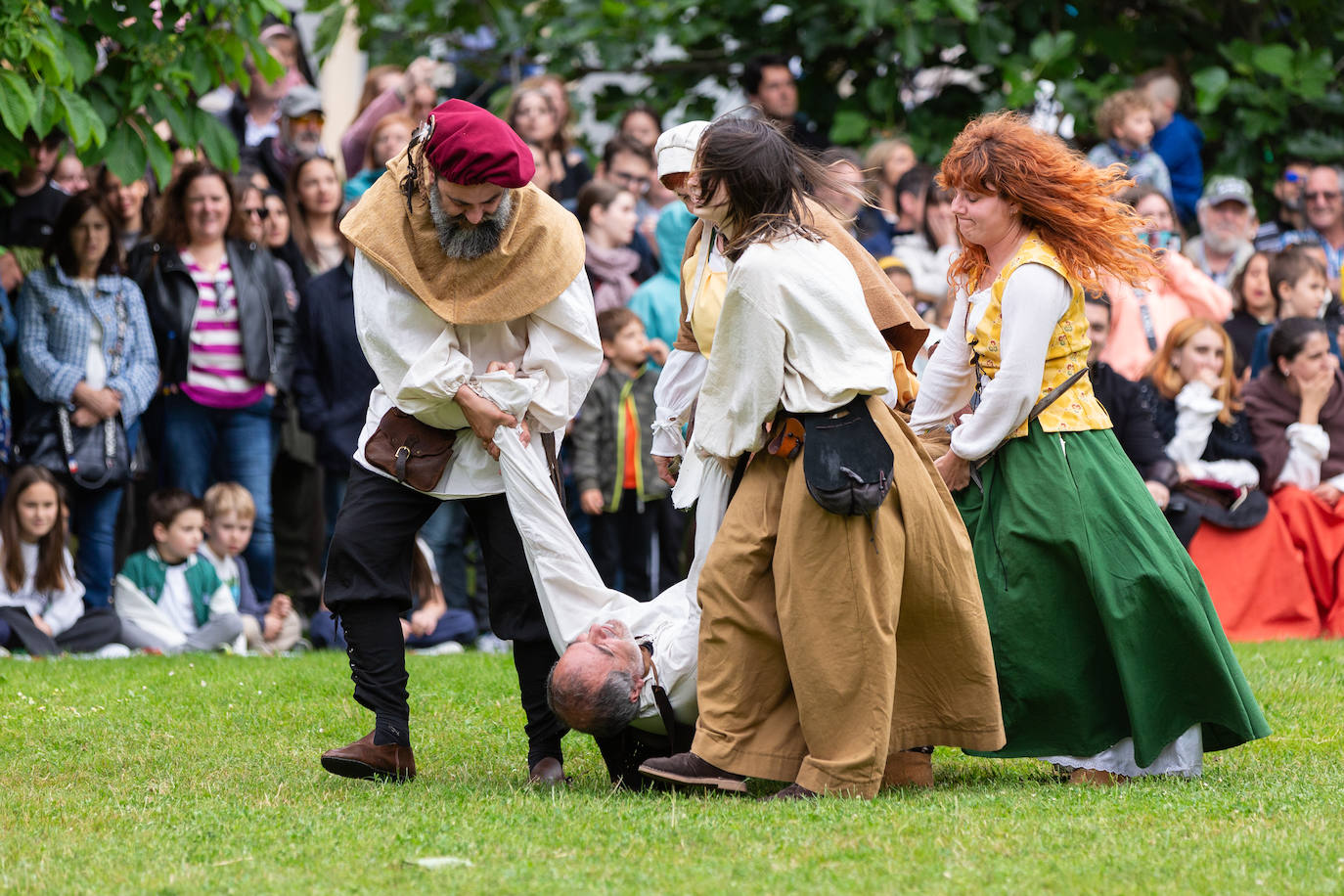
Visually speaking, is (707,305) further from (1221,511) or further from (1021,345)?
(1221,511)

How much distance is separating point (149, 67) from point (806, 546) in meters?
4.12

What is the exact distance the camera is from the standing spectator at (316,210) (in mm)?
9914

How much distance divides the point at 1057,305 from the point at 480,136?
182cm

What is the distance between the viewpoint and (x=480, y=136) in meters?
5.11

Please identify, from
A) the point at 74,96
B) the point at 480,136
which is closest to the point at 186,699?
the point at 74,96

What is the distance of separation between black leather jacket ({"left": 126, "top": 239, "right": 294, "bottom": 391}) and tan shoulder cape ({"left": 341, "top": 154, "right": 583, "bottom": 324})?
3994 millimetres

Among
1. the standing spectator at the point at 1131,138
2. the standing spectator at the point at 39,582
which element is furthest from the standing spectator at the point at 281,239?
the standing spectator at the point at 1131,138

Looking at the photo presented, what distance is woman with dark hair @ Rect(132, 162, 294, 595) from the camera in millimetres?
9180

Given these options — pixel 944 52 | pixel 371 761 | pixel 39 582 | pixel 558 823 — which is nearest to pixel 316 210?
pixel 39 582

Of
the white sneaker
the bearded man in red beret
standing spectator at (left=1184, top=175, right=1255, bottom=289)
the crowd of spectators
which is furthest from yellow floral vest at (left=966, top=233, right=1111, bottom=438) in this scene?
standing spectator at (left=1184, top=175, right=1255, bottom=289)

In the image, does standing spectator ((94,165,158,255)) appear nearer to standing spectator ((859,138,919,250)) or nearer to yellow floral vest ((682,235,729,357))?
standing spectator ((859,138,919,250))

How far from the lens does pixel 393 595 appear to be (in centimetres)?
538

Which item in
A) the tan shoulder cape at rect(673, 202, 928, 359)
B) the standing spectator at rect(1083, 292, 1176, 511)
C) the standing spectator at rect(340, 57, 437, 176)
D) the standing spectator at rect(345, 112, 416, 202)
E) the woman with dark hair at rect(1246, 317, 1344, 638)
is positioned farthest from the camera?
the standing spectator at rect(340, 57, 437, 176)

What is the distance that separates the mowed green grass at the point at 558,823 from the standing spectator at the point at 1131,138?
5.21 metres
